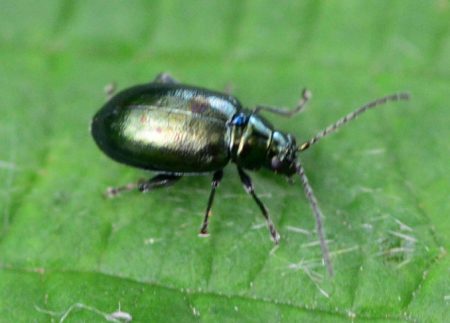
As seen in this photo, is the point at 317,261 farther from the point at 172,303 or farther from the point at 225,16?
the point at 225,16

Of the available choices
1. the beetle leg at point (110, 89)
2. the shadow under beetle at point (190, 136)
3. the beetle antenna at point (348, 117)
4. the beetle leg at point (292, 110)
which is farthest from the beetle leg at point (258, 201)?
the beetle leg at point (110, 89)

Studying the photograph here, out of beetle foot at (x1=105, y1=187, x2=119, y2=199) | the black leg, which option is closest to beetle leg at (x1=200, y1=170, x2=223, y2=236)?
the black leg

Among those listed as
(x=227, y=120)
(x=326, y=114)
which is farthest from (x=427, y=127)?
(x=227, y=120)

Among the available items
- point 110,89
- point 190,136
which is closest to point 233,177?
point 190,136

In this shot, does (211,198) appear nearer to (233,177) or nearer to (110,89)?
(233,177)

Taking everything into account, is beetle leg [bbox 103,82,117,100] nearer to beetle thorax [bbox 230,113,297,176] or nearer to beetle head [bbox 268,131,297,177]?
beetle thorax [bbox 230,113,297,176]

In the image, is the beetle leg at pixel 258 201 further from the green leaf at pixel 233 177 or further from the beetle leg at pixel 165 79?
the beetle leg at pixel 165 79
